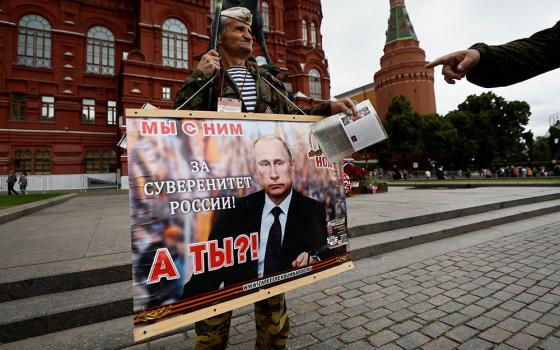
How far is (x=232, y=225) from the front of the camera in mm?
1444

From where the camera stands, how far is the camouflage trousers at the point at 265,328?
5.24 feet

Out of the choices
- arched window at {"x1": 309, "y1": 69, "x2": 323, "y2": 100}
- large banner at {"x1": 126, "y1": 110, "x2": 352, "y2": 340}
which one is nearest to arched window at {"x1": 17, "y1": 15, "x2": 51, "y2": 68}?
arched window at {"x1": 309, "y1": 69, "x2": 323, "y2": 100}

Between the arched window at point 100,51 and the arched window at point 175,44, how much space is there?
561 cm

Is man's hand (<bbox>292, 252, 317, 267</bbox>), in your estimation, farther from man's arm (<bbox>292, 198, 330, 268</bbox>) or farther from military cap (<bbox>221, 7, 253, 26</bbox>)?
military cap (<bbox>221, 7, 253, 26</bbox>)

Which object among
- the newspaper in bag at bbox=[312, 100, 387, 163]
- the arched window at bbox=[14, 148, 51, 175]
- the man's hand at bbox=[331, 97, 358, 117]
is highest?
the arched window at bbox=[14, 148, 51, 175]

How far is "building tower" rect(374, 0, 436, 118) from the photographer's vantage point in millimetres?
44781

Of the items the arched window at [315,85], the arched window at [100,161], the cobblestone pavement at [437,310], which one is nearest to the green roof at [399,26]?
the arched window at [315,85]

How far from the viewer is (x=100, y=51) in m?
24.6

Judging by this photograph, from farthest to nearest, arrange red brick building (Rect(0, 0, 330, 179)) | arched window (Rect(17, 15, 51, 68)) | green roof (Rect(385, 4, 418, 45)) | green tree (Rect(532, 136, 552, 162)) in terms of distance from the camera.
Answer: green tree (Rect(532, 136, 552, 162)), green roof (Rect(385, 4, 418, 45)), arched window (Rect(17, 15, 51, 68)), red brick building (Rect(0, 0, 330, 179))

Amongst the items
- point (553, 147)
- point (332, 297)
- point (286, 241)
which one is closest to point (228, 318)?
point (286, 241)

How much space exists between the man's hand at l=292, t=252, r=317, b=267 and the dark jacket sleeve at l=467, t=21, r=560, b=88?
1.46m

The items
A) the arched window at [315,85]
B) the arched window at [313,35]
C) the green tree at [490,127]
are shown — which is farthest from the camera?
the green tree at [490,127]

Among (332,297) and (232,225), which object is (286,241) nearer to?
(232,225)

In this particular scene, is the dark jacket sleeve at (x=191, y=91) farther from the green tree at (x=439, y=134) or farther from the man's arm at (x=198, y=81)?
the green tree at (x=439, y=134)
